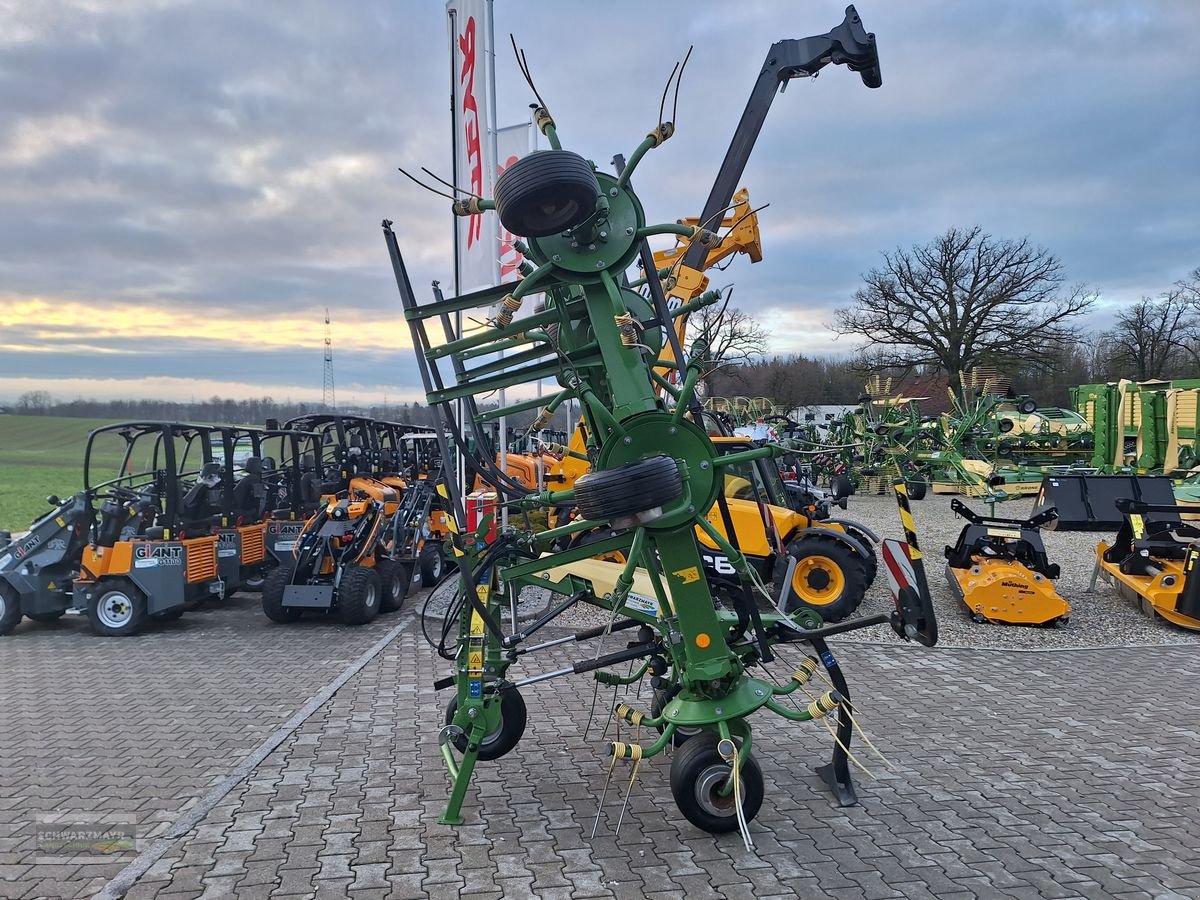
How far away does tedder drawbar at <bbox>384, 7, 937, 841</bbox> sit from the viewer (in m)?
3.72

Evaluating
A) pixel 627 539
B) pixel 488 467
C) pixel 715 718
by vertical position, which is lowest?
pixel 715 718

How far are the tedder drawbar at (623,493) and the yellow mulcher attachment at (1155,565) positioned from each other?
5.83 m

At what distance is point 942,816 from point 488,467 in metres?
3.07

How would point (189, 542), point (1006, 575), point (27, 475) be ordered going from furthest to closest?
point (27, 475) → point (189, 542) → point (1006, 575)

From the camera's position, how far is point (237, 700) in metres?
6.29

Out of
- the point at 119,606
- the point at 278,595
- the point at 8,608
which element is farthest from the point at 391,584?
the point at 8,608

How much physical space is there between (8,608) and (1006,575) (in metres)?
10.8

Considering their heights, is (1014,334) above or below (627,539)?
above

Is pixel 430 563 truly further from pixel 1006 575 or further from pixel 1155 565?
pixel 1155 565

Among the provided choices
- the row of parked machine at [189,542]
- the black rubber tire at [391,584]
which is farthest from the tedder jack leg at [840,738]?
the black rubber tire at [391,584]

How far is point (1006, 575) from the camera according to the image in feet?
27.6

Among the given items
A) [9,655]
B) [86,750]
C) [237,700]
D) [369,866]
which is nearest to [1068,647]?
[369,866]

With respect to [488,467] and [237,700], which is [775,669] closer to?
[488,467]

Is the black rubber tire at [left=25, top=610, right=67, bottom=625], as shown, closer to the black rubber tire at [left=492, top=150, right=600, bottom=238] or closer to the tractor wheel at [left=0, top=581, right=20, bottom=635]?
the tractor wheel at [left=0, top=581, right=20, bottom=635]
